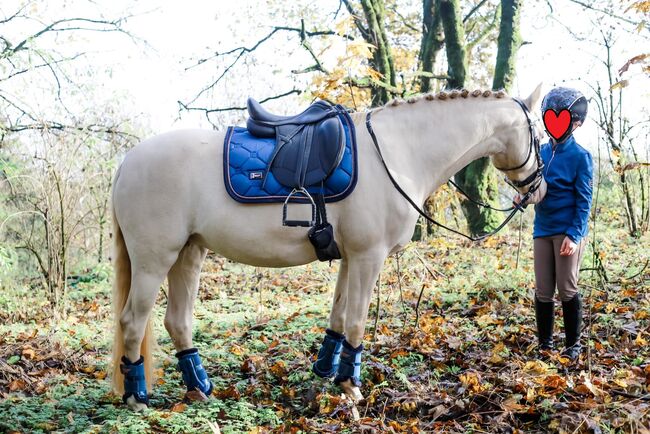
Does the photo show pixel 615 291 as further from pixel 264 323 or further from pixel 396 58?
pixel 396 58

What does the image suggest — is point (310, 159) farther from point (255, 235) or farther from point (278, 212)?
point (255, 235)

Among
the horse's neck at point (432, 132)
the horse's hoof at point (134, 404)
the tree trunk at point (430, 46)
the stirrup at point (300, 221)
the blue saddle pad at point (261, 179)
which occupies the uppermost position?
the tree trunk at point (430, 46)

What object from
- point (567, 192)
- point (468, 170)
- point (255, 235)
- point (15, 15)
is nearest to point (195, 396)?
point (255, 235)

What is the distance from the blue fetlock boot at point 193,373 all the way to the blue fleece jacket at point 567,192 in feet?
8.79

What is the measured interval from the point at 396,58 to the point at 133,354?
11.0 metres

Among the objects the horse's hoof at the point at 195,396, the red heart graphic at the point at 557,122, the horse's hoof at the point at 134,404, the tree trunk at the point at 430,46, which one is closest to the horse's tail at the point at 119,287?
the horse's hoof at the point at 134,404

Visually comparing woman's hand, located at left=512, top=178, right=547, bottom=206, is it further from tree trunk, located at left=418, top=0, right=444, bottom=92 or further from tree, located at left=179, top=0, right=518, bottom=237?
tree trunk, located at left=418, top=0, right=444, bottom=92

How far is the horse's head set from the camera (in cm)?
384

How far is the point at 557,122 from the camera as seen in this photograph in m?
3.91

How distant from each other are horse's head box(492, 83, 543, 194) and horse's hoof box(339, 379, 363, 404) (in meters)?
1.84

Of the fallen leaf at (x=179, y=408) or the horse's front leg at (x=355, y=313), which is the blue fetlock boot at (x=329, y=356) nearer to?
the horse's front leg at (x=355, y=313)

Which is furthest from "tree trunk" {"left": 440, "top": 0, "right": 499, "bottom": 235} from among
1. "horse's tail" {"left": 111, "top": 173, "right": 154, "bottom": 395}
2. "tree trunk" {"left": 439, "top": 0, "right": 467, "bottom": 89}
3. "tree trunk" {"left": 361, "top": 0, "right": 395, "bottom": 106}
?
"horse's tail" {"left": 111, "top": 173, "right": 154, "bottom": 395}

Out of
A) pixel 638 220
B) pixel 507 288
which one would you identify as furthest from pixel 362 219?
pixel 638 220

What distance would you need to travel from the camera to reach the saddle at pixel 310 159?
11.4ft
